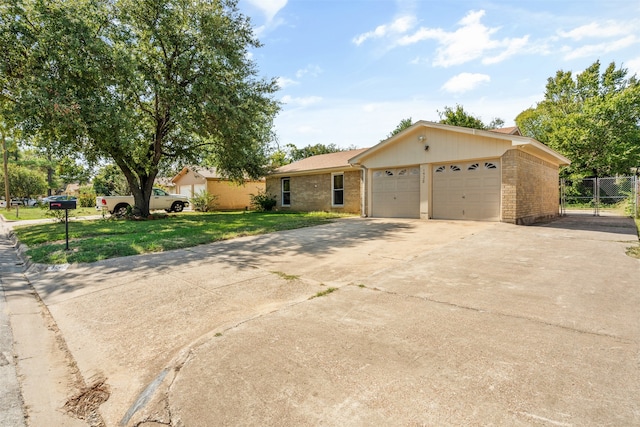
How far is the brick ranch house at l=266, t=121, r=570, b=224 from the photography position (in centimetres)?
1112

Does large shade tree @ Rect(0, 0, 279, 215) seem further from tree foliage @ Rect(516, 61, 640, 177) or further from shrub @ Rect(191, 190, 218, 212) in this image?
tree foliage @ Rect(516, 61, 640, 177)

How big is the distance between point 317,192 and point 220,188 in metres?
9.22

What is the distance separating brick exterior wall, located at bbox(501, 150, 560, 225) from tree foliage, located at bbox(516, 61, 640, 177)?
15438mm

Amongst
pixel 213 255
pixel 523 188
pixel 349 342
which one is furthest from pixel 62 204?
pixel 523 188

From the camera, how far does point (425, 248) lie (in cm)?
720

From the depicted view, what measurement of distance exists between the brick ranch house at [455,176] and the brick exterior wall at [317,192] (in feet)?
0.28

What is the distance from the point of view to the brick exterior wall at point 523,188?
1092 cm

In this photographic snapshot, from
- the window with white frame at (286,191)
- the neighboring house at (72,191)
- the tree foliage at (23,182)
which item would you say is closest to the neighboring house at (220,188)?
the window with white frame at (286,191)

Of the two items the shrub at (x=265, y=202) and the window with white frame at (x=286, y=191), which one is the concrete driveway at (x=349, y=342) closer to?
the window with white frame at (x=286, y=191)

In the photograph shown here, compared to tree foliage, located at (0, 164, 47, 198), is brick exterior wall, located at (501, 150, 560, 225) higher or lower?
lower

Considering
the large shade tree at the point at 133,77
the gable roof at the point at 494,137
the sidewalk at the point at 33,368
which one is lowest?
the sidewalk at the point at 33,368

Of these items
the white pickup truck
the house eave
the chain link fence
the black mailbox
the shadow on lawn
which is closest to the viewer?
the shadow on lawn

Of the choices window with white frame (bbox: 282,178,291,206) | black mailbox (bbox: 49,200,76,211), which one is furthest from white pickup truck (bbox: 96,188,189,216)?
black mailbox (bbox: 49,200,76,211)

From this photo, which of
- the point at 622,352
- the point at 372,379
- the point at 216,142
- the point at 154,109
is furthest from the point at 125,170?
the point at 622,352
